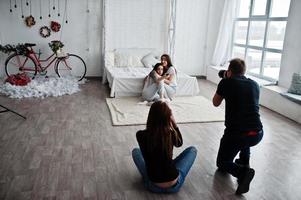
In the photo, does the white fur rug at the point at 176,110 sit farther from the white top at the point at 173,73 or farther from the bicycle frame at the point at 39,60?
the bicycle frame at the point at 39,60

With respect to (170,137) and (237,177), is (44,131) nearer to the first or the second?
(170,137)

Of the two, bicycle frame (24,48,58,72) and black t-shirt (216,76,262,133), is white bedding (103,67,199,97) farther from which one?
black t-shirt (216,76,262,133)

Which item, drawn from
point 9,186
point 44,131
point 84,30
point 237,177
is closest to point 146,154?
point 237,177

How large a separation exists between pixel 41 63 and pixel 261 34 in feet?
16.4

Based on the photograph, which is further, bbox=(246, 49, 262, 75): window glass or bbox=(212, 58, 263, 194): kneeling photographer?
bbox=(246, 49, 262, 75): window glass

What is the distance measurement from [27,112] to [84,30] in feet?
9.89

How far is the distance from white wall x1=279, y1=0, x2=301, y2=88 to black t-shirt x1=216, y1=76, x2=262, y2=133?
2.98m

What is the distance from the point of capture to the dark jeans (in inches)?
101

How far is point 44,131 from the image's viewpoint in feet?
12.6

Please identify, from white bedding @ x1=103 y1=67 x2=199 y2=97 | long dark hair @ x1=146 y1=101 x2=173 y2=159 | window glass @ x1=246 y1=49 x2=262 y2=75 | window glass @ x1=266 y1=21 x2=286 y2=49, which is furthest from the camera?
window glass @ x1=246 y1=49 x2=262 y2=75

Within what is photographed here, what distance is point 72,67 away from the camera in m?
7.05

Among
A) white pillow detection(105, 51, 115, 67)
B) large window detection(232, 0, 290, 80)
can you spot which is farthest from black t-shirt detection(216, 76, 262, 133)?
white pillow detection(105, 51, 115, 67)

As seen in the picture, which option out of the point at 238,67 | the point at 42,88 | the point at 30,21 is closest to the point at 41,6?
the point at 30,21

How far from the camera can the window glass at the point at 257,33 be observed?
6.23 m
